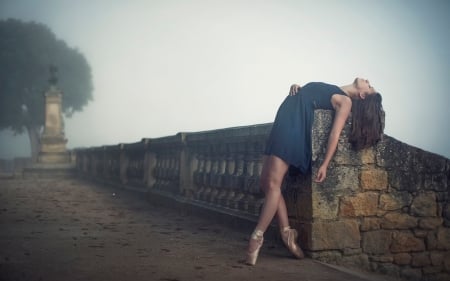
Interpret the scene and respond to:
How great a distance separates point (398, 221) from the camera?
4223 mm

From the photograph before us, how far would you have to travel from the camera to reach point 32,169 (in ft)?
63.5

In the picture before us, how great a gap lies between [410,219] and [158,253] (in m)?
2.61

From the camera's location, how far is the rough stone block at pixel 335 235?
379 centimetres

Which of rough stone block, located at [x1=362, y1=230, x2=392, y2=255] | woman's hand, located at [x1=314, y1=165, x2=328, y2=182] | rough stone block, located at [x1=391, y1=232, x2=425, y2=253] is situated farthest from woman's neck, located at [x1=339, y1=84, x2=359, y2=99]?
rough stone block, located at [x1=391, y1=232, x2=425, y2=253]

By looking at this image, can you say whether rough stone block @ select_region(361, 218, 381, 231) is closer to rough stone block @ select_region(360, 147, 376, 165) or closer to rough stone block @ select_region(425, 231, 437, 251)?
rough stone block @ select_region(360, 147, 376, 165)

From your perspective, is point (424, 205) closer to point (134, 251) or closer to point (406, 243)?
point (406, 243)

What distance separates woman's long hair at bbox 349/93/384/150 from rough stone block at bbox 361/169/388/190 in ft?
0.95

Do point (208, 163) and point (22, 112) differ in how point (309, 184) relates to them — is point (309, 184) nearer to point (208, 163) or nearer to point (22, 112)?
point (208, 163)

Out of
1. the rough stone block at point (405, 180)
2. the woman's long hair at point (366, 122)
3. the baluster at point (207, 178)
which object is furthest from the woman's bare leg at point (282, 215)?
the baluster at point (207, 178)

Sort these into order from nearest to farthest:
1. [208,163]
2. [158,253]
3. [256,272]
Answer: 1. [256,272]
2. [158,253]
3. [208,163]

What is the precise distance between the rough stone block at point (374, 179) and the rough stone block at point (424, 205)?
1.47 ft

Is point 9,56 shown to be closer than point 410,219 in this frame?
No

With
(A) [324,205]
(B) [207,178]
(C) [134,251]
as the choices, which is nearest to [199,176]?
(B) [207,178]

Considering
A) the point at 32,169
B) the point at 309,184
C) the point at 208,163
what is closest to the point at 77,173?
the point at 32,169
